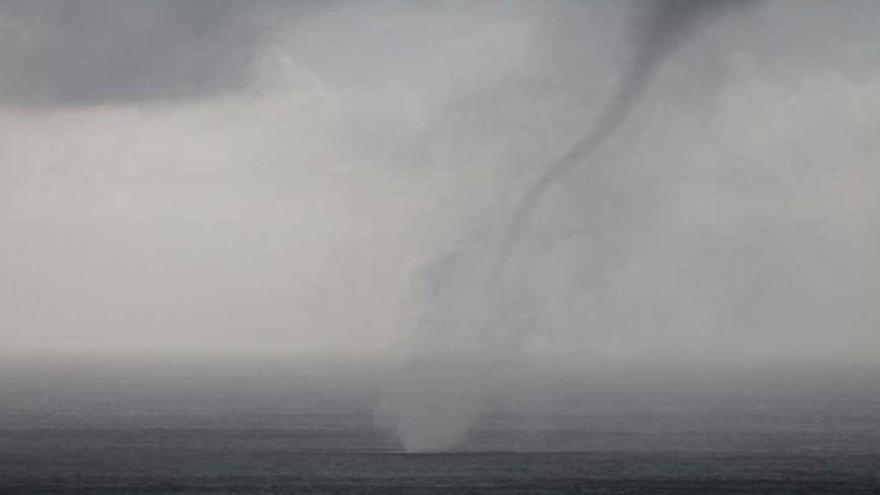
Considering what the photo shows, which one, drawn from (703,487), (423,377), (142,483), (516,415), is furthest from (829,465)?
(516,415)

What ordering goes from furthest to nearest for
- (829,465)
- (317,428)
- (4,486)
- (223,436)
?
(317,428) < (223,436) < (829,465) < (4,486)

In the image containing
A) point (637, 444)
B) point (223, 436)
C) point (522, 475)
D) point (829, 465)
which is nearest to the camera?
point (522, 475)

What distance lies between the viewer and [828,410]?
189125 millimetres

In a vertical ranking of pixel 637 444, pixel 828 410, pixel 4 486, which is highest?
pixel 828 410

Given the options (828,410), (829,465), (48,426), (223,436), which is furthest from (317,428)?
(828,410)

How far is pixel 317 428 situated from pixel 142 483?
193 ft

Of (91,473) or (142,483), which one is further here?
(91,473)

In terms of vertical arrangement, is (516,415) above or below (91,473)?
above

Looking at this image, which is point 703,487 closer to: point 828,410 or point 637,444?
point 637,444

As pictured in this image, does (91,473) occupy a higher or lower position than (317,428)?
lower

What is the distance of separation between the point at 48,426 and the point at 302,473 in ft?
210

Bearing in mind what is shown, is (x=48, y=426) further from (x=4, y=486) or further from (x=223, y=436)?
(x=4, y=486)

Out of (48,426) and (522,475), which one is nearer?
(522,475)

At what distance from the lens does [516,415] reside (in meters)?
182
